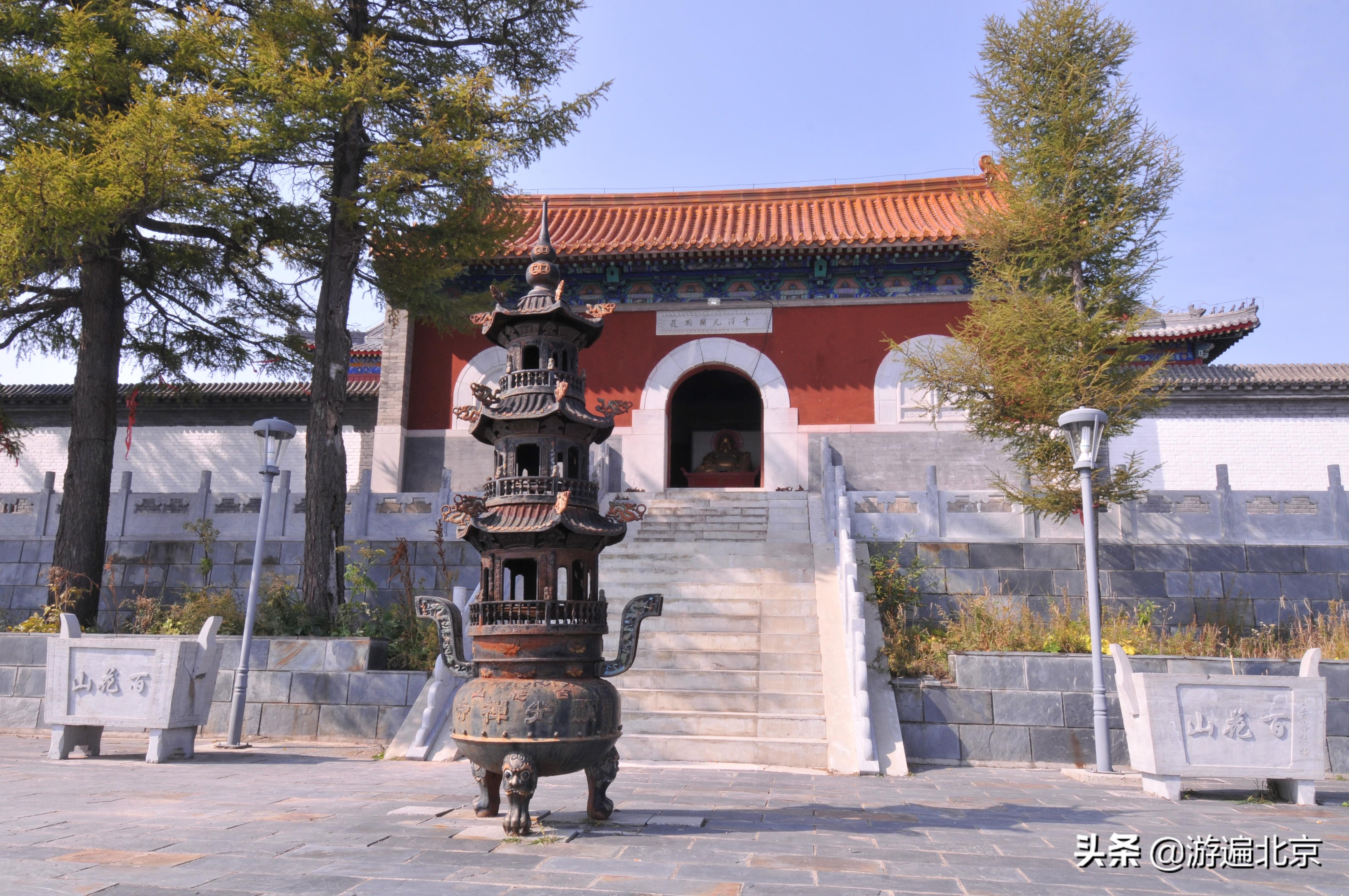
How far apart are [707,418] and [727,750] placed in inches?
484

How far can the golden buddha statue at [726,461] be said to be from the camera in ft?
56.9

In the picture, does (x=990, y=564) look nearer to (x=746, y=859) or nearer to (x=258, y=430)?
(x=746, y=859)

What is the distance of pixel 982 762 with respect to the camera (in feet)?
26.2

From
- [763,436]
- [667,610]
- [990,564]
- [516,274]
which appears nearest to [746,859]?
[667,610]

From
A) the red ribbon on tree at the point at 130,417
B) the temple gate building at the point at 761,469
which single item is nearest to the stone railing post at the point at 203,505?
the temple gate building at the point at 761,469

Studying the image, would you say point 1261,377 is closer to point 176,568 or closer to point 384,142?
point 384,142

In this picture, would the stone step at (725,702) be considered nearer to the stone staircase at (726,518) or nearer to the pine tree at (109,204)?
the stone staircase at (726,518)

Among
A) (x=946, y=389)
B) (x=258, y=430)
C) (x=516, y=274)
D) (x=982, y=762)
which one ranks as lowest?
(x=982, y=762)

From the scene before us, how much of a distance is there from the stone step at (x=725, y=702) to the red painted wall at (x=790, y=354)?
271 inches

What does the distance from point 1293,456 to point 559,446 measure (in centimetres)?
1552

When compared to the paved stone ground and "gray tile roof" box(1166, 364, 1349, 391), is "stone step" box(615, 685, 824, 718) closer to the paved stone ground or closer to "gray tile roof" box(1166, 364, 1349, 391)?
the paved stone ground

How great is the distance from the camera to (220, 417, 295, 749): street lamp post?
824cm

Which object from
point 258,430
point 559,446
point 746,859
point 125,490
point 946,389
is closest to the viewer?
point 746,859

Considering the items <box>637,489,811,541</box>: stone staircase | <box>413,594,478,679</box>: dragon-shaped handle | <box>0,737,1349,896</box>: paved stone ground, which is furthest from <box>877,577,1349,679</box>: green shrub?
<box>413,594,478,679</box>: dragon-shaped handle
